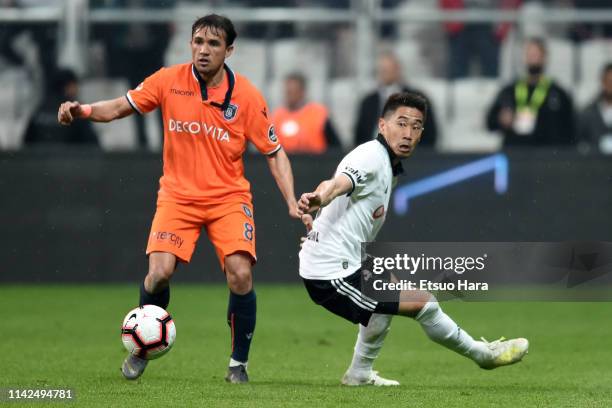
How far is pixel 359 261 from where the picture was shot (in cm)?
805

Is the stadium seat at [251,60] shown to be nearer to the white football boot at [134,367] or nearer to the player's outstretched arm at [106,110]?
the player's outstretched arm at [106,110]

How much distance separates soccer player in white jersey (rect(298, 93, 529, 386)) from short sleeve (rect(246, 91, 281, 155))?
0.72 m

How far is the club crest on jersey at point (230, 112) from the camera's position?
331 inches

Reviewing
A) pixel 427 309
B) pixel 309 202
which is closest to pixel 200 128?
pixel 309 202

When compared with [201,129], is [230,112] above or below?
above

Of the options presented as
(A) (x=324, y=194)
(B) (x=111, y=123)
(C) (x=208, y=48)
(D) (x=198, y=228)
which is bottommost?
(B) (x=111, y=123)

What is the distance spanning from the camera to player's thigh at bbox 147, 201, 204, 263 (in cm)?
827

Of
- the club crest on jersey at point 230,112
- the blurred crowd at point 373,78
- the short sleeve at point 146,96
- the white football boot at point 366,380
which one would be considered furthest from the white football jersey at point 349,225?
the blurred crowd at point 373,78

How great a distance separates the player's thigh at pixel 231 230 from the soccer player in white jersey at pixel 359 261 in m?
0.43

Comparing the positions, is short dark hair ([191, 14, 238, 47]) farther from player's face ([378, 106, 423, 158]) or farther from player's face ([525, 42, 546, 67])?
player's face ([525, 42, 546, 67])

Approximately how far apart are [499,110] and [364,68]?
1639 millimetres

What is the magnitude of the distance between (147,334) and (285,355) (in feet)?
6.63

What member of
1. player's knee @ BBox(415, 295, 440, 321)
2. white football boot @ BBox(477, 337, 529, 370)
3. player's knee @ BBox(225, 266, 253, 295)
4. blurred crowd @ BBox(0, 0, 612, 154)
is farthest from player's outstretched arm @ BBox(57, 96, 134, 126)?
blurred crowd @ BBox(0, 0, 612, 154)
